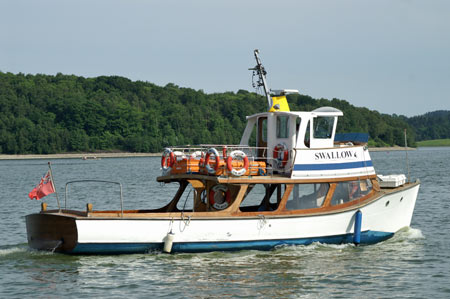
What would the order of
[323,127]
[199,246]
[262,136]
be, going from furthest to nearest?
[262,136]
[323,127]
[199,246]

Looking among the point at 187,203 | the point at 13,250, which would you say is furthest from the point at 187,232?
the point at 187,203

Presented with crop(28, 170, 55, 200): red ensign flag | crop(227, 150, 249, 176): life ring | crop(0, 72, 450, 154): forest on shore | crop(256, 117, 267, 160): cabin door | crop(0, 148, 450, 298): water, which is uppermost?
crop(0, 72, 450, 154): forest on shore

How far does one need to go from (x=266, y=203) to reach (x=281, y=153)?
1.63 meters

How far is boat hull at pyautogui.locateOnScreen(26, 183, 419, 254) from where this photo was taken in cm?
1731

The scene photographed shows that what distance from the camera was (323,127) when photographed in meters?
20.5

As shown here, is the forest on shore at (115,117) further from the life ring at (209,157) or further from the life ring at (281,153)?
the life ring at (209,157)

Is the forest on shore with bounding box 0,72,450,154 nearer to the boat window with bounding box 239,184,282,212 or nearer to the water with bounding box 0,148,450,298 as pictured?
the boat window with bounding box 239,184,282,212

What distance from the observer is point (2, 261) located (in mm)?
18531

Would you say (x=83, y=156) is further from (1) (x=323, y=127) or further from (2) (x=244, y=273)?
(2) (x=244, y=273)

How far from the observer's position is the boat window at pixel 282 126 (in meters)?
20.2

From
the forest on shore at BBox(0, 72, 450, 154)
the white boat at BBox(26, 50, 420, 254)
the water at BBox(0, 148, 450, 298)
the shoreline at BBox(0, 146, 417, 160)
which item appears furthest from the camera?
the forest on shore at BBox(0, 72, 450, 154)

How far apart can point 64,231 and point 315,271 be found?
20.9 feet

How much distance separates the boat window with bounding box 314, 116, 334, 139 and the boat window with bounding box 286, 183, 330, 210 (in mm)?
1515

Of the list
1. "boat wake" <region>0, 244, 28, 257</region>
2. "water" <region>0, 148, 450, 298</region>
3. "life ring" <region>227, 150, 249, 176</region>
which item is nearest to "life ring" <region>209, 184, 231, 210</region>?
"life ring" <region>227, 150, 249, 176</region>
